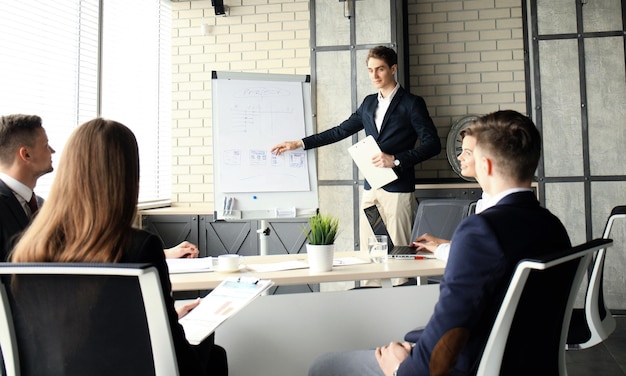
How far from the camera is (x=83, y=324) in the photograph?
113 cm

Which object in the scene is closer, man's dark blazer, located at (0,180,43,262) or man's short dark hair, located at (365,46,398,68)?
man's dark blazer, located at (0,180,43,262)

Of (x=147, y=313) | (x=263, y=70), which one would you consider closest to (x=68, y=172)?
(x=147, y=313)

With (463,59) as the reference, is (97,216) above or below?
below

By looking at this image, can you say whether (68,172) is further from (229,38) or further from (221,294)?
(229,38)

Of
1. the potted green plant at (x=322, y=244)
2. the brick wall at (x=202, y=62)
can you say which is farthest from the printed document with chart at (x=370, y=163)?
the brick wall at (x=202, y=62)

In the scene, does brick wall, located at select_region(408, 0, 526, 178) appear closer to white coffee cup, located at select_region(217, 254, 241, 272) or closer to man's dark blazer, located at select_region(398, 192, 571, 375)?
white coffee cup, located at select_region(217, 254, 241, 272)

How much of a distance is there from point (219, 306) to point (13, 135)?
1.22m

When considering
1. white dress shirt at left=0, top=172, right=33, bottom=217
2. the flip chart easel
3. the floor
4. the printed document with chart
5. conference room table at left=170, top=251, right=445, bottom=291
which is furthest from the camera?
the flip chart easel

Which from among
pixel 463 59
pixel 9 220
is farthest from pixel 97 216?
pixel 463 59

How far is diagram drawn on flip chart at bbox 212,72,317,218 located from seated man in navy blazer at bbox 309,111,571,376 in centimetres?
245

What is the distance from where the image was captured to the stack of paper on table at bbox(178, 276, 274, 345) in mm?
1410

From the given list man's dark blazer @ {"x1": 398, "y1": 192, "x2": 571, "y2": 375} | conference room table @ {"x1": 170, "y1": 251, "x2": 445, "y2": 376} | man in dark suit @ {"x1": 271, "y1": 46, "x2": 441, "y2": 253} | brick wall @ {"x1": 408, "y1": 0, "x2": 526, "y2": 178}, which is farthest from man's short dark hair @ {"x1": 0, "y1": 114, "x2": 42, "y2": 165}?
brick wall @ {"x1": 408, "y1": 0, "x2": 526, "y2": 178}

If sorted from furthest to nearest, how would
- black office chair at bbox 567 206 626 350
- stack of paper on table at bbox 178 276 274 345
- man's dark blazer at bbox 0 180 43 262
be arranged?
black office chair at bbox 567 206 626 350 < man's dark blazer at bbox 0 180 43 262 < stack of paper on table at bbox 178 276 274 345

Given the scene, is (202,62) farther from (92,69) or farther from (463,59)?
(463,59)
